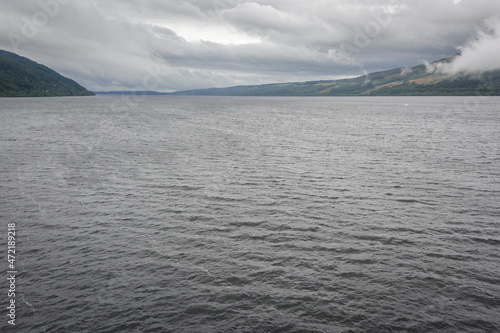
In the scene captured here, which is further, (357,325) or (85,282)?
(85,282)

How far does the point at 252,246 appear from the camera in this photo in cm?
2809

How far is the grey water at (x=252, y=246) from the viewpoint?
19734 millimetres

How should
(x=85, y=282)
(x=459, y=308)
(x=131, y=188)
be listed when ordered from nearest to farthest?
(x=459, y=308)
(x=85, y=282)
(x=131, y=188)

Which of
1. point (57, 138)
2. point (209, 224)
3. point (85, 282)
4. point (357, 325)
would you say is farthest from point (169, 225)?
point (57, 138)

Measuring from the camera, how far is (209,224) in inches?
1289

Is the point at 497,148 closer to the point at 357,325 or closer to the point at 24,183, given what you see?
the point at 357,325

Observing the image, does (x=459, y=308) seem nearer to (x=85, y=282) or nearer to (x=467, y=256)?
(x=467, y=256)

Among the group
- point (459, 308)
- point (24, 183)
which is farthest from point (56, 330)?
point (24, 183)

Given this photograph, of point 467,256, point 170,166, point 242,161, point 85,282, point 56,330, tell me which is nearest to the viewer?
point 56,330

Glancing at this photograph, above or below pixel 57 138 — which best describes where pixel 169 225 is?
below

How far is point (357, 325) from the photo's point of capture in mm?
18891

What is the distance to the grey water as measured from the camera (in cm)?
1973

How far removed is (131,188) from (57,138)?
5812 cm

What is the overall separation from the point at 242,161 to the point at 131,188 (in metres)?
24.2
